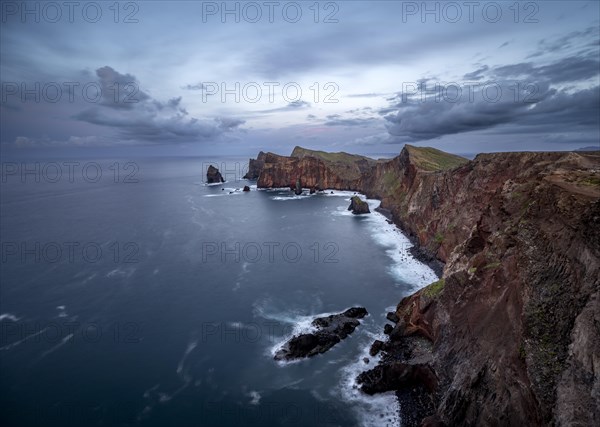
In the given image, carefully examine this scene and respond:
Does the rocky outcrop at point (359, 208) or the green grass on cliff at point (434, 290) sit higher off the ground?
the rocky outcrop at point (359, 208)

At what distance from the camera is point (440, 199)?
78.1 meters

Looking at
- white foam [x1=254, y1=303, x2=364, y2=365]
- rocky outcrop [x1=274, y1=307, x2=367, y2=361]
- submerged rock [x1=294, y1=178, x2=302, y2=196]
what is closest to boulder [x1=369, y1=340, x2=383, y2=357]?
rocky outcrop [x1=274, y1=307, x2=367, y2=361]

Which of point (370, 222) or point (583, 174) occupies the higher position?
point (583, 174)

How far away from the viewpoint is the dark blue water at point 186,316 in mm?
34531

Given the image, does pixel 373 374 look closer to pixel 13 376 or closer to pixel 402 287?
pixel 402 287

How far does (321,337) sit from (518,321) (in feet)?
86.0

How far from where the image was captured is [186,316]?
51844mm

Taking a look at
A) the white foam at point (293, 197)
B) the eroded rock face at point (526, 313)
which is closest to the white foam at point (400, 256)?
the eroded rock face at point (526, 313)

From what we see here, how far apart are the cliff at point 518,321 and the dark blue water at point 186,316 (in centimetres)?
675

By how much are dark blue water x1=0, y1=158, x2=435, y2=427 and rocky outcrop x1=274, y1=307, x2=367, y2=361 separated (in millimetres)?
1228

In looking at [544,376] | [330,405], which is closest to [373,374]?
[330,405]

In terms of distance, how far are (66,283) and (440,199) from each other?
8042cm

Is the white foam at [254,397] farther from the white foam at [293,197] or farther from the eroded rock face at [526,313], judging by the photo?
the white foam at [293,197]

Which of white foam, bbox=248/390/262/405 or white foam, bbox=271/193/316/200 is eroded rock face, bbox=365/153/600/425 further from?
white foam, bbox=271/193/316/200
